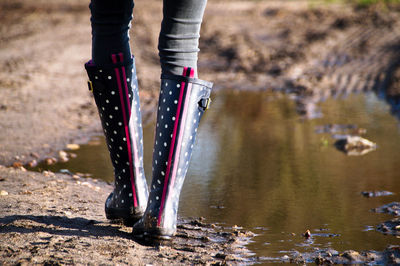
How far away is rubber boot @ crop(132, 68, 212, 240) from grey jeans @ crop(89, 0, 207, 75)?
0.05m

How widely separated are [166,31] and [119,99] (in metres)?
0.27

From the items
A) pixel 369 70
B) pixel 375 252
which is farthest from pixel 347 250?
pixel 369 70

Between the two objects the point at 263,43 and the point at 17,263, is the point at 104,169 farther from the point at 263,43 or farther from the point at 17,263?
the point at 263,43

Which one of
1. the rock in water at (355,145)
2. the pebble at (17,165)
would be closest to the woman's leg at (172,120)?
the pebble at (17,165)

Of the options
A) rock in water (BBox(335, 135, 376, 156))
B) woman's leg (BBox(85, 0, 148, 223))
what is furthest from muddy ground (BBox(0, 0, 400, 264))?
rock in water (BBox(335, 135, 376, 156))

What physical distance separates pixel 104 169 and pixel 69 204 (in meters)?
0.64

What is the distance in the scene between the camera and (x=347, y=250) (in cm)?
175

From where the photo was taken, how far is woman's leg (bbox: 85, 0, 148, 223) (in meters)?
1.80

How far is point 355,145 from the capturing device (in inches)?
120

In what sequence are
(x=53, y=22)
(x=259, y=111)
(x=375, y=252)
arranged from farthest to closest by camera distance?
1. (x=53, y=22)
2. (x=259, y=111)
3. (x=375, y=252)

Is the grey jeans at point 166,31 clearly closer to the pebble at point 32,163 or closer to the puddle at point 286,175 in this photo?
the puddle at point 286,175

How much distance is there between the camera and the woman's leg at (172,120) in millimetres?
1718

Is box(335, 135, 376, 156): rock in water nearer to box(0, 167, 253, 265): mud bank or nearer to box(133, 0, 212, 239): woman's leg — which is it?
box(0, 167, 253, 265): mud bank

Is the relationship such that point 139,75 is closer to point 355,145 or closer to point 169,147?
point 355,145
